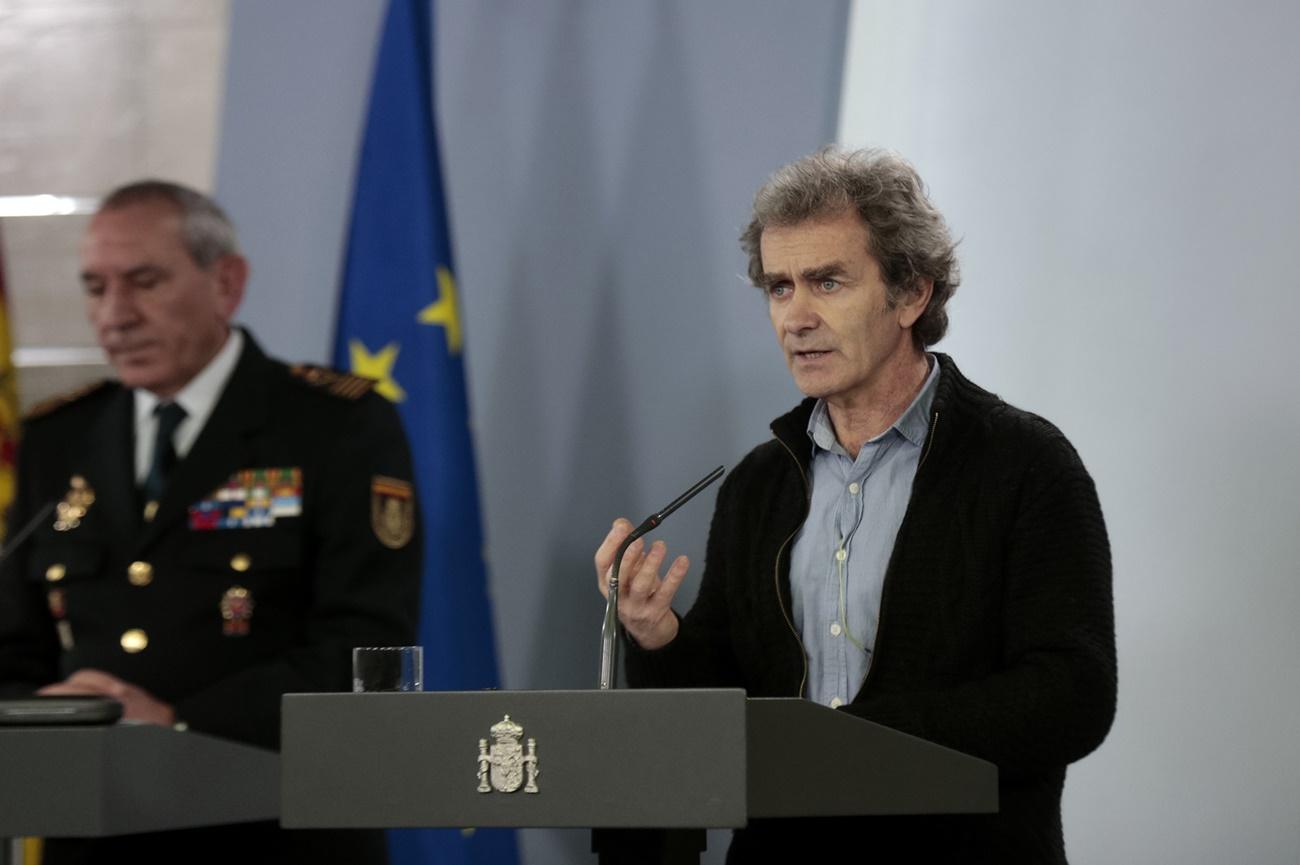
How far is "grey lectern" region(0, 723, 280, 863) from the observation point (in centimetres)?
165

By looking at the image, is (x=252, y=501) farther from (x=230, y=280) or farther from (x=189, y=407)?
(x=230, y=280)

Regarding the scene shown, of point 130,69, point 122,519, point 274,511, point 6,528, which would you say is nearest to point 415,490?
point 274,511

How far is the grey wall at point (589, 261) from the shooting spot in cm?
339

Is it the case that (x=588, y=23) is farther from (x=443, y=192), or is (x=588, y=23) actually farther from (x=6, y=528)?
(x=6, y=528)

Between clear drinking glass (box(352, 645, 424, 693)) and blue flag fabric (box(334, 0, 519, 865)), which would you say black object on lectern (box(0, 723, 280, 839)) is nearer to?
clear drinking glass (box(352, 645, 424, 693))

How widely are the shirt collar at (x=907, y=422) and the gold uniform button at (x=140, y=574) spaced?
45.6 inches

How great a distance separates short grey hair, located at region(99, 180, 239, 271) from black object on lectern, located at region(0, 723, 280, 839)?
123 centimetres

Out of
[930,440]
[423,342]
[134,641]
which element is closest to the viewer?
[930,440]

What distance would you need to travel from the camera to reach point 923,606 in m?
1.87

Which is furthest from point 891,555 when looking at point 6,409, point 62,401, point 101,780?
point 6,409

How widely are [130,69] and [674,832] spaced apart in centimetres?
293

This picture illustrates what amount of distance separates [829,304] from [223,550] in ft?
3.77

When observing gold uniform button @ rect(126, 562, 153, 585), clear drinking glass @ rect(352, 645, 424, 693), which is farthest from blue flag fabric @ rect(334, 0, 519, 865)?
clear drinking glass @ rect(352, 645, 424, 693)

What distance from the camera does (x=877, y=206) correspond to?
80.2 inches
